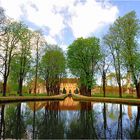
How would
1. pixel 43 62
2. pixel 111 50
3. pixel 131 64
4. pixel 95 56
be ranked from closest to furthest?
pixel 131 64 < pixel 111 50 < pixel 95 56 < pixel 43 62

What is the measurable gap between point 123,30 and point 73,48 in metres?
21.4

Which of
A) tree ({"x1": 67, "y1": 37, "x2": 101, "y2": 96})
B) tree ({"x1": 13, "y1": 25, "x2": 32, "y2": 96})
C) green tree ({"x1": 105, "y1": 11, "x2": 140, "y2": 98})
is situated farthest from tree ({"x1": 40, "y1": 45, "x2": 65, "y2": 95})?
green tree ({"x1": 105, "y1": 11, "x2": 140, "y2": 98})

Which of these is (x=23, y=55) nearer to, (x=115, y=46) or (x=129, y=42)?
(x=115, y=46)

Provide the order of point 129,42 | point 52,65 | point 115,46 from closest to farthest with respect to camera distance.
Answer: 1. point 129,42
2. point 115,46
3. point 52,65

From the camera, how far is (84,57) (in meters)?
68.3

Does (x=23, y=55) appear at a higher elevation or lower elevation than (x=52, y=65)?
lower

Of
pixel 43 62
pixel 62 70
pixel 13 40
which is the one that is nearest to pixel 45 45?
pixel 43 62

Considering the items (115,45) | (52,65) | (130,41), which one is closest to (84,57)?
(52,65)

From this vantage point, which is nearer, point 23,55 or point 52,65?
point 23,55

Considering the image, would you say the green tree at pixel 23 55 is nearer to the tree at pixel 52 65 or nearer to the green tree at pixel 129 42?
the tree at pixel 52 65

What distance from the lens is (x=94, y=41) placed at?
69.4 metres

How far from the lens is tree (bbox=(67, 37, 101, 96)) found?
67625mm

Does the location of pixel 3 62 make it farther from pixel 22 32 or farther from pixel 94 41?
pixel 94 41

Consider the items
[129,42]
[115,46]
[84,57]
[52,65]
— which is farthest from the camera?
[52,65]
